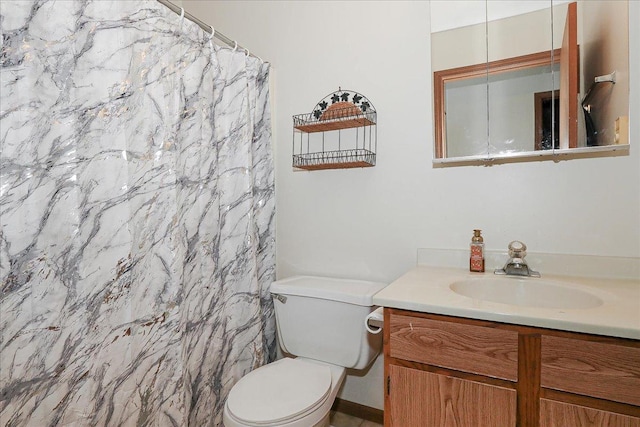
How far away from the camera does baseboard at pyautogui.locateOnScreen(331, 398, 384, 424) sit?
5.63ft

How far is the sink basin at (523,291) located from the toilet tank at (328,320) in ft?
1.35

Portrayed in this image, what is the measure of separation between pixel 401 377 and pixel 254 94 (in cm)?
146

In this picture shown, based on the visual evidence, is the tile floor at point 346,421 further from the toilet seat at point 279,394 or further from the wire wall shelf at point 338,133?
the wire wall shelf at point 338,133

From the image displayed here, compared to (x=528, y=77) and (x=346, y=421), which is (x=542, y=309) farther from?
(x=346, y=421)

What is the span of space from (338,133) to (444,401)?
1.28 meters

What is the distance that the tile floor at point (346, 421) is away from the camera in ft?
5.65

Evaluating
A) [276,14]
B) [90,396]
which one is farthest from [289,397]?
[276,14]

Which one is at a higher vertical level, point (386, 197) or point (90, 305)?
point (386, 197)

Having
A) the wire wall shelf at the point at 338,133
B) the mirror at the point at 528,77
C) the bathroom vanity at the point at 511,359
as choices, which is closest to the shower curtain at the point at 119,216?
the wire wall shelf at the point at 338,133

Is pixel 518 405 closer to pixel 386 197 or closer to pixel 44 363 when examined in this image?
pixel 386 197

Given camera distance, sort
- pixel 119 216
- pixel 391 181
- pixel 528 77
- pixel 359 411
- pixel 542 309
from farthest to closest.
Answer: pixel 359 411 < pixel 391 181 < pixel 528 77 < pixel 119 216 < pixel 542 309

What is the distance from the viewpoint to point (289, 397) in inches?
49.6

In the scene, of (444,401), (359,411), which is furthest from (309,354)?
(444,401)

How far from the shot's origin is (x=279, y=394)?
1.28 metres
